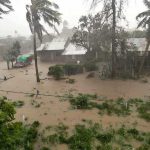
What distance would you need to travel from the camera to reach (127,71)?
94.1 ft

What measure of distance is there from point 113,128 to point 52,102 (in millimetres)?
6500

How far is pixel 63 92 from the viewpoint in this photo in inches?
915

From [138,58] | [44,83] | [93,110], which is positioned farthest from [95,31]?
[93,110]

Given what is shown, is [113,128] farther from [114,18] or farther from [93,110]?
[114,18]

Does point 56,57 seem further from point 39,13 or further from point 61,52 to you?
point 39,13

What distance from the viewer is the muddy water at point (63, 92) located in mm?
17078

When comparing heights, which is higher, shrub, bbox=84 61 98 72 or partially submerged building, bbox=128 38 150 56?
partially submerged building, bbox=128 38 150 56

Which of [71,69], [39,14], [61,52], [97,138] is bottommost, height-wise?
[97,138]

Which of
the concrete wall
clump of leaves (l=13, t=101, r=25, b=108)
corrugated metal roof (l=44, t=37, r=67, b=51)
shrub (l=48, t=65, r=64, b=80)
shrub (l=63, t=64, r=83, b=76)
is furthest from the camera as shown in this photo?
corrugated metal roof (l=44, t=37, r=67, b=51)

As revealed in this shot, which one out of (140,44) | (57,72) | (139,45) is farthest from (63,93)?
(140,44)

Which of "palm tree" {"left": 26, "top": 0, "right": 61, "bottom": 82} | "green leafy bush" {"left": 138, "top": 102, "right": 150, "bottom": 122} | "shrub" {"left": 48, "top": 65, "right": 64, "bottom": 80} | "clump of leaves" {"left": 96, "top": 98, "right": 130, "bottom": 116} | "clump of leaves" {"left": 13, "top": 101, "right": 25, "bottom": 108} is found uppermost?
"palm tree" {"left": 26, "top": 0, "right": 61, "bottom": 82}

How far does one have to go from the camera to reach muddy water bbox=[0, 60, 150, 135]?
17078 mm

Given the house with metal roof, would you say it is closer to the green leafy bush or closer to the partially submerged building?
the partially submerged building

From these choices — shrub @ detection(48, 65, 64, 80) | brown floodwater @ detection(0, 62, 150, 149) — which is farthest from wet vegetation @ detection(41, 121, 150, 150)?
shrub @ detection(48, 65, 64, 80)
